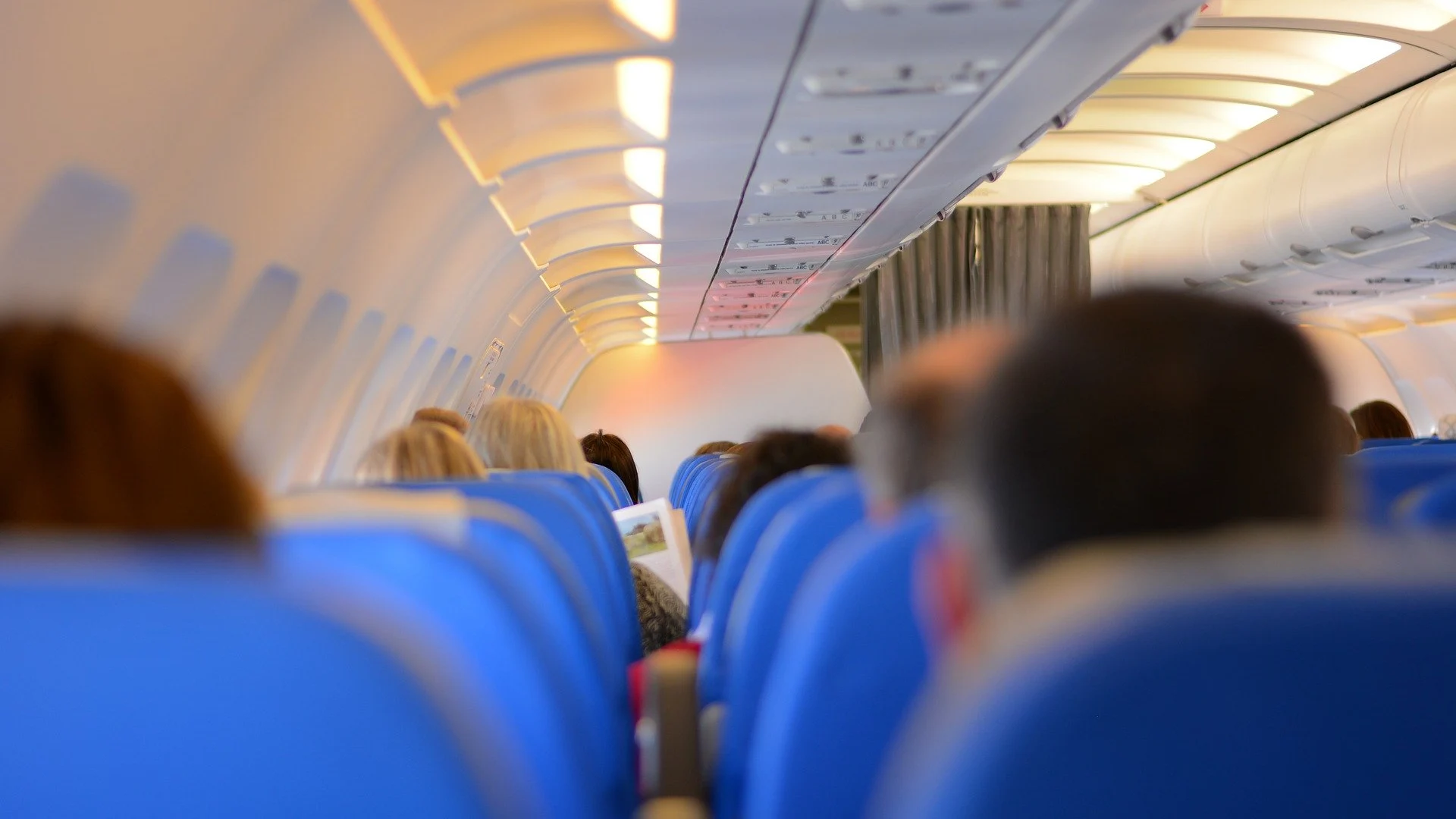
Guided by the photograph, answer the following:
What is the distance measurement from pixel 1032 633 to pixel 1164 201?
14047 mm

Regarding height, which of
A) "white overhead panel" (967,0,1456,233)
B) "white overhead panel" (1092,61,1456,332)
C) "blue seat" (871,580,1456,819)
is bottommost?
"blue seat" (871,580,1456,819)

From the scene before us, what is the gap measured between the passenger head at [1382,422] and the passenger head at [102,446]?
8.18 m

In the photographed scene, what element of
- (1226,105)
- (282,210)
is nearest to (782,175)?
(282,210)

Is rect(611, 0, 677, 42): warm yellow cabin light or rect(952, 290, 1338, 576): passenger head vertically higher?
rect(611, 0, 677, 42): warm yellow cabin light

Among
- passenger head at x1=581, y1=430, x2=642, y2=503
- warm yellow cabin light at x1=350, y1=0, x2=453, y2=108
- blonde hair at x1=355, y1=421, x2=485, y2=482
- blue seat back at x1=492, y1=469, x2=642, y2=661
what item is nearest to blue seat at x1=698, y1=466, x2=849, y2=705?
blue seat back at x1=492, y1=469, x2=642, y2=661

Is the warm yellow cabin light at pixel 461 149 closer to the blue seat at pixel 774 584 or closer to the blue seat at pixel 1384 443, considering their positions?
the blue seat at pixel 1384 443

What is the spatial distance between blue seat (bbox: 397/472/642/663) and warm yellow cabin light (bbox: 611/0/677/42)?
2.02 metres

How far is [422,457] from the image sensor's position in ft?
12.3

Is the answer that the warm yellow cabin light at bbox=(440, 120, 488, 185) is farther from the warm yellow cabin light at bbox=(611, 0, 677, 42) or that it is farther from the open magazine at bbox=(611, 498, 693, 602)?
the open magazine at bbox=(611, 498, 693, 602)

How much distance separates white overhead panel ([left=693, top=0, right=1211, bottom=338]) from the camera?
17.0 feet

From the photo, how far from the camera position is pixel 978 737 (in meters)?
0.74

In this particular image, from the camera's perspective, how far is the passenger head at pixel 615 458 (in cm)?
983

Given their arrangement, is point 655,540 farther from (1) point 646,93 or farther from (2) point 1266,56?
(2) point 1266,56

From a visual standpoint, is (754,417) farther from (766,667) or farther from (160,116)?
(766,667)
